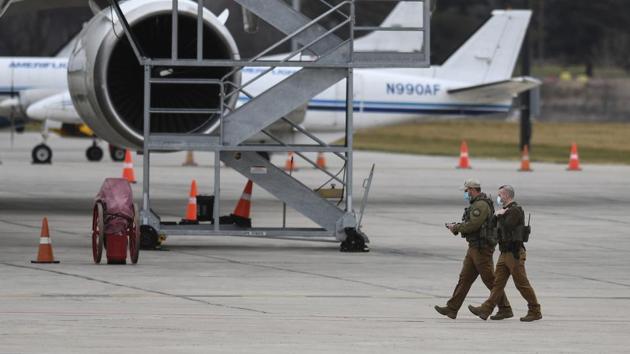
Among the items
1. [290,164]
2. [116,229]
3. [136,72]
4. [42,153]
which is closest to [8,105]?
[42,153]

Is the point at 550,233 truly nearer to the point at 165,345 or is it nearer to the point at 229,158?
the point at 229,158

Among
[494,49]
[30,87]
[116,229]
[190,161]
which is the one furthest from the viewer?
[494,49]

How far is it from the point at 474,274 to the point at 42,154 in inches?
1091

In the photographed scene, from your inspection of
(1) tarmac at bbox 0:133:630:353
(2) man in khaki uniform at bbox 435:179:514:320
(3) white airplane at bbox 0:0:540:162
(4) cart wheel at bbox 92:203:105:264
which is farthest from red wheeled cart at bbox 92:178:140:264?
(3) white airplane at bbox 0:0:540:162

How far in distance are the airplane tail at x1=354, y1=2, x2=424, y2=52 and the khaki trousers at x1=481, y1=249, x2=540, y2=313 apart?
120 feet

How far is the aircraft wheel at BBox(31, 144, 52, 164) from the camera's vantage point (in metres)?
39.7

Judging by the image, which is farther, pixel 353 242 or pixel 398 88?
pixel 398 88

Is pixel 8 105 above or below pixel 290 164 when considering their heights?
above

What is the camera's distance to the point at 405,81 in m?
41.1

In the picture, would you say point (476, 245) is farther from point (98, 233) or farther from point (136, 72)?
point (136, 72)

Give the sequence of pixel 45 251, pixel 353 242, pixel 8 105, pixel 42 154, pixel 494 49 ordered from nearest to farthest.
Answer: pixel 45 251
pixel 353 242
pixel 42 154
pixel 8 105
pixel 494 49

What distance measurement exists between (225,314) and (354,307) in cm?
125

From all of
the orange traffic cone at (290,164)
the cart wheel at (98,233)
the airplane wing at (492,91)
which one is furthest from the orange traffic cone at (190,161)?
the cart wheel at (98,233)

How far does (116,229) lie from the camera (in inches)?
667
